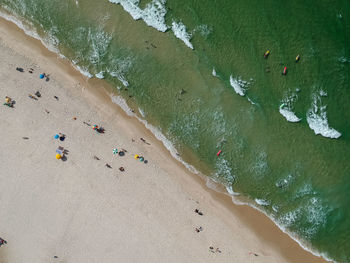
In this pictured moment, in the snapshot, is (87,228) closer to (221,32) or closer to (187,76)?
(187,76)

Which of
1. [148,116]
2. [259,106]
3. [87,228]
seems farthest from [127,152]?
[259,106]

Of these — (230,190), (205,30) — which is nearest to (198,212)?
(230,190)

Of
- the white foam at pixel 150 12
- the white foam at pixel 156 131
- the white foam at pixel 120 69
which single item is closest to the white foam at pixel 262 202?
the white foam at pixel 156 131

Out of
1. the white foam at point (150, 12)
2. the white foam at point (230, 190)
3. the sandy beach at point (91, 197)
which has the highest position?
the white foam at point (150, 12)

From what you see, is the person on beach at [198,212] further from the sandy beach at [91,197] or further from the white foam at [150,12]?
the white foam at [150,12]

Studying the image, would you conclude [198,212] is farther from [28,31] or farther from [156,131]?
[28,31]

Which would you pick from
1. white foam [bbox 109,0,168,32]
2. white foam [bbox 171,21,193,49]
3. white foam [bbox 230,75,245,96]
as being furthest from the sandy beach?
white foam [bbox 171,21,193,49]
